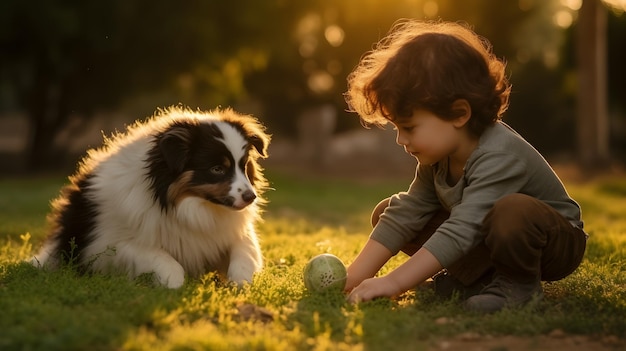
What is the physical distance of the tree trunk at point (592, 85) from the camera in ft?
58.0

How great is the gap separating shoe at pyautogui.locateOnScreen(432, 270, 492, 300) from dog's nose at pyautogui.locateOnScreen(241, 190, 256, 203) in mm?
1213

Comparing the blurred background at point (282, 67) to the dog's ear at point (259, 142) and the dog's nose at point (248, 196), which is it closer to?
the dog's ear at point (259, 142)

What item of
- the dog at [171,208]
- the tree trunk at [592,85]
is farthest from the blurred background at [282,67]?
the dog at [171,208]

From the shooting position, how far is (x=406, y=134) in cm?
443

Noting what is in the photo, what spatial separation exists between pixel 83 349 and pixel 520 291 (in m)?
→ 2.27

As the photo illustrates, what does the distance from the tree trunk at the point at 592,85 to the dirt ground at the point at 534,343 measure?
1537 cm

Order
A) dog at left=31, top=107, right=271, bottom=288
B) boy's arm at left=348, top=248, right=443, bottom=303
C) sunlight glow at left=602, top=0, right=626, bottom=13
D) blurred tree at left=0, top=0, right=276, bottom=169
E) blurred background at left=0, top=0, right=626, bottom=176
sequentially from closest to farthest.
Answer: boy's arm at left=348, top=248, right=443, bottom=303 → dog at left=31, top=107, right=271, bottom=288 → blurred tree at left=0, top=0, right=276, bottom=169 → blurred background at left=0, top=0, right=626, bottom=176 → sunlight glow at left=602, top=0, right=626, bottom=13

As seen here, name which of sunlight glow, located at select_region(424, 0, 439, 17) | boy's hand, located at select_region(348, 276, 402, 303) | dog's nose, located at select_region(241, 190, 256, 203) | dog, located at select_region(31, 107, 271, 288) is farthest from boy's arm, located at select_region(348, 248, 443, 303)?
sunlight glow, located at select_region(424, 0, 439, 17)

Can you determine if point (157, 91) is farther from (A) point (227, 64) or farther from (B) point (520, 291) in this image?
(B) point (520, 291)

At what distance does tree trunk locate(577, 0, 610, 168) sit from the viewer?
696 inches

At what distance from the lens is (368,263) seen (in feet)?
15.6

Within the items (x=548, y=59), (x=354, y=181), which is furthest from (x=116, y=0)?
(x=548, y=59)

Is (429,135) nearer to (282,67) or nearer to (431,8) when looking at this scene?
(282,67)

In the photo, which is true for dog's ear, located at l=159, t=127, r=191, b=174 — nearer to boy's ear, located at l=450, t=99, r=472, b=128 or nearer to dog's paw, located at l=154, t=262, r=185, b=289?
dog's paw, located at l=154, t=262, r=185, b=289
